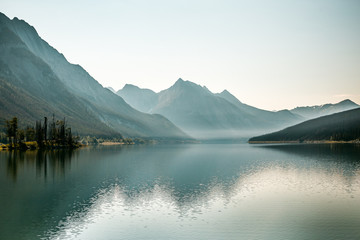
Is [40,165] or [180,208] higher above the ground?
[40,165]

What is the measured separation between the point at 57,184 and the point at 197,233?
1906 inches

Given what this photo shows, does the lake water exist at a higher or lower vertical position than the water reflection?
lower

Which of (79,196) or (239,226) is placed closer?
(239,226)

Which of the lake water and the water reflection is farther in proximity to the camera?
the water reflection

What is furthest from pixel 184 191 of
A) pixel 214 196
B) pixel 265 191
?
pixel 265 191

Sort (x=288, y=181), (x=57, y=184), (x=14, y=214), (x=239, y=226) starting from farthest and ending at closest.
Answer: (x=288, y=181) < (x=57, y=184) < (x=14, y=214) < (x=239, y=226)

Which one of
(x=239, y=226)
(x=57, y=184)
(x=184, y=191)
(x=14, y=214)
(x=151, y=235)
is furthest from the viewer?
(x=57, y=184)

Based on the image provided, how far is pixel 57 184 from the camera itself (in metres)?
76.6

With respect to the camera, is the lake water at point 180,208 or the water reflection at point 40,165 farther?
the water reflection at point 40,165

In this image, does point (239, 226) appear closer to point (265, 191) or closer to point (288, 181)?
point (265, 191)

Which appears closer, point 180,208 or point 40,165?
point 180,208

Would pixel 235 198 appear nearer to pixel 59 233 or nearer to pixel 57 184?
pixel 59 233

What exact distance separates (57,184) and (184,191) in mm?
30591

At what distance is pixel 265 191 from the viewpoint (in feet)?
223
